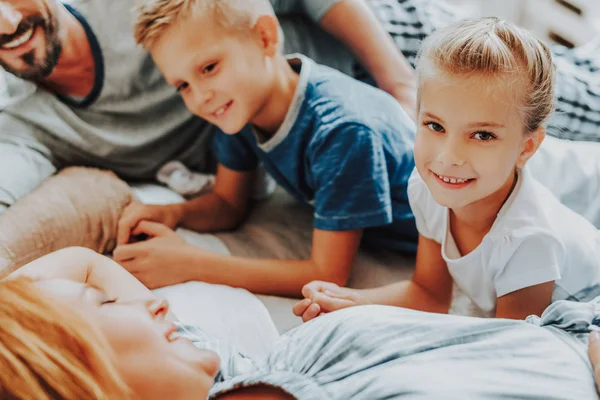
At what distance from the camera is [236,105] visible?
0.99 meters

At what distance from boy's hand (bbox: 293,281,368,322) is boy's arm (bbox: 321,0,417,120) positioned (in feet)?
1.56

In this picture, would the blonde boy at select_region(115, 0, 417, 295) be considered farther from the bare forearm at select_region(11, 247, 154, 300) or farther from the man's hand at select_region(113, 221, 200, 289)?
the bare forearm at select_region(11, 247, 154, 300)

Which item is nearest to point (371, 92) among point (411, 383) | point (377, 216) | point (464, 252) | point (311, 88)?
point (311, 88)

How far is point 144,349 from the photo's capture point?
0.63 meters

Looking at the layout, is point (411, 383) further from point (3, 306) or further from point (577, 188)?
point (577, 188)

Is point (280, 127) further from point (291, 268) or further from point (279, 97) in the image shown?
point (291, 268)

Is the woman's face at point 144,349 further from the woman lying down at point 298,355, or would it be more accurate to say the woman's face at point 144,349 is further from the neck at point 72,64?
the neck at point 72,64

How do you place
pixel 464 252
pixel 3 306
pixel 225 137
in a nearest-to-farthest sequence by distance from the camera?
1. pixel 3 306
2. pixel 464 252
3. pixel 225 137

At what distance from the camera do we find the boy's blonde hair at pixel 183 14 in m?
0.93

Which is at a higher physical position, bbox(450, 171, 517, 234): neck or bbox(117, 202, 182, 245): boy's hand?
bbox(450, 171, 517, 234): neck

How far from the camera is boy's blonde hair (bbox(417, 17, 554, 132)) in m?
0.69

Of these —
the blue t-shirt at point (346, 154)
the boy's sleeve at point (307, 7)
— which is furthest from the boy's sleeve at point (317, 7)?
the blue t-shirt at point (346, 154)

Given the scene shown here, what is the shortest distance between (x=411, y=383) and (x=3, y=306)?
1.24ft

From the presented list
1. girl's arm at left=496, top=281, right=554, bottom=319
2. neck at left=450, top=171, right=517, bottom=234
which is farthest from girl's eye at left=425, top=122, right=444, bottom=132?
girl's arm at left=496, top=281, right=554, bottom=319
